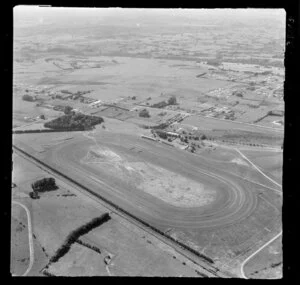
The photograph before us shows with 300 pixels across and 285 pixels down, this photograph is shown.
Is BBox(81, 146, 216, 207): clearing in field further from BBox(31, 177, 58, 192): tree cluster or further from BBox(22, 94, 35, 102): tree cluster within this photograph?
BBox(22, 94, 35, 102): tree cluster

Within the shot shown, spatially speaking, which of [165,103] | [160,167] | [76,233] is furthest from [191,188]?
[165,103]

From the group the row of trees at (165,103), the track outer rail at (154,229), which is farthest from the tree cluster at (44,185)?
the row of trees at (165,103)

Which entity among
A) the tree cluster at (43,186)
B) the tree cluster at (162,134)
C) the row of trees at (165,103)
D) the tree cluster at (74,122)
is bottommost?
the tree cluster at (43,186)

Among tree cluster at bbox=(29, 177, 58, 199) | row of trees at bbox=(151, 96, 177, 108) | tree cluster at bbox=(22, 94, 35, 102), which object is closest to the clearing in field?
tree cluster at bbox=(29, 177, 58, 199)

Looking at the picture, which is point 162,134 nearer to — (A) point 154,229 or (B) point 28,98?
(A) point 154,229

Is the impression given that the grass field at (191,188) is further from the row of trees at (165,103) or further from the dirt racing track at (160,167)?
the row of trees at (165,103)
